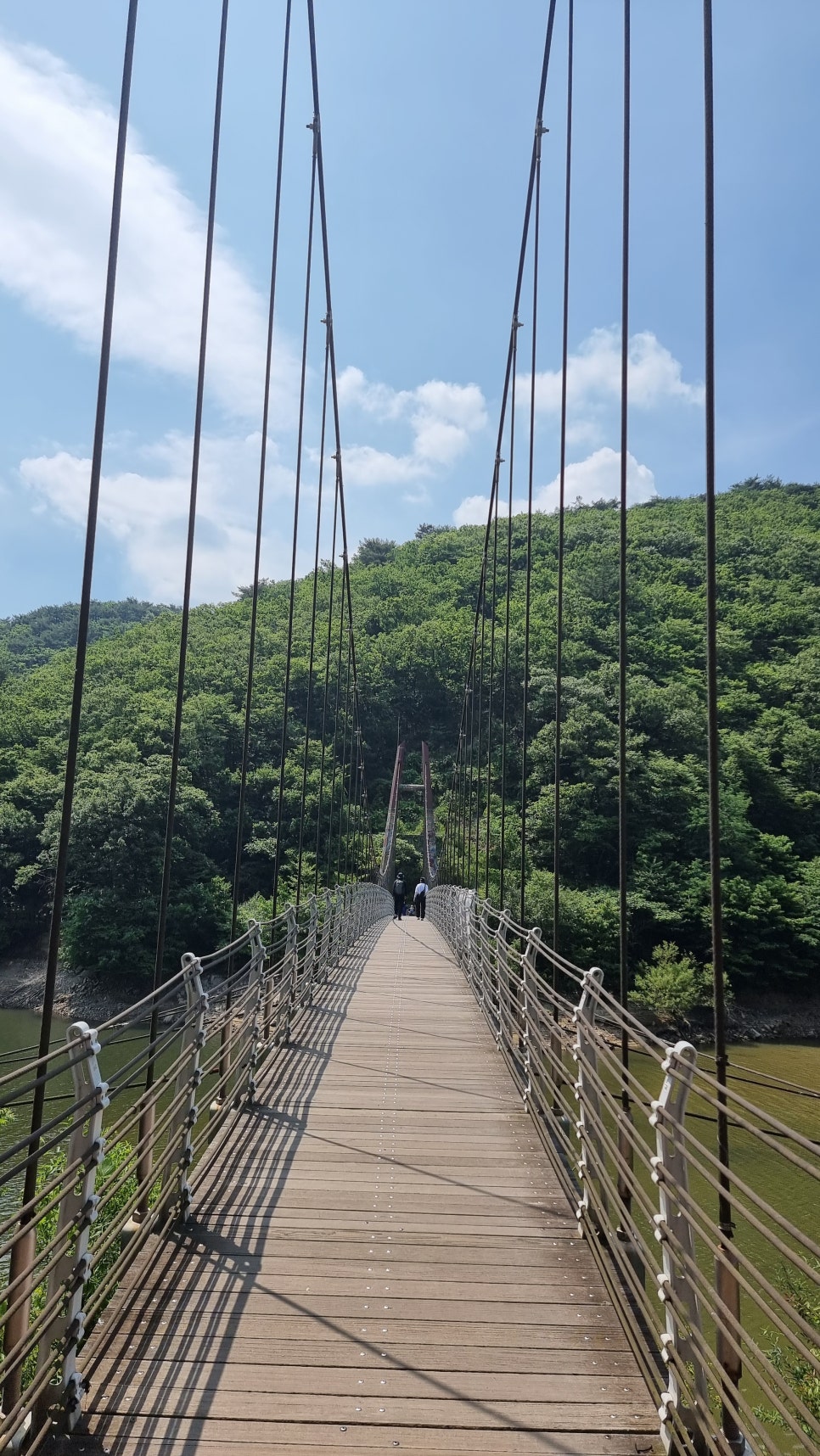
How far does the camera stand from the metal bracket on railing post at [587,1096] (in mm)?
3020

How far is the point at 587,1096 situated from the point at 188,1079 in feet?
4.96

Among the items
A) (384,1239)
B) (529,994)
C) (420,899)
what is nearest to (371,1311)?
(384,1239)

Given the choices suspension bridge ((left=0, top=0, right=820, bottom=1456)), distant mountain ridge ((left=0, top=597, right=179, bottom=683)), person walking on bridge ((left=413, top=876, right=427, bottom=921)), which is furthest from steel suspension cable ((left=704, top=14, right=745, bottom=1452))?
distant mountain ridge ((left=0, top=597, right=179, bottom=683))

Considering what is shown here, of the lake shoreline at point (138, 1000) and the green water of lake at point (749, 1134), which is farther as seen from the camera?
the lake shoreline at point (138, 1000)

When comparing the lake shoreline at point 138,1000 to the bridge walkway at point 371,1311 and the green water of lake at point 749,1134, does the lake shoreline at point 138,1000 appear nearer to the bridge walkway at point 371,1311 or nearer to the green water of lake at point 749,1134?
the green water of lake at point 749,1134

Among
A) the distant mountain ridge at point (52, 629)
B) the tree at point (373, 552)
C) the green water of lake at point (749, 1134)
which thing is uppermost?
the tree at point (373, 552)

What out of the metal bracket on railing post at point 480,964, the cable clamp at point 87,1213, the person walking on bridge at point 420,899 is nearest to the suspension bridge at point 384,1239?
the cable clamp at point 87,1213

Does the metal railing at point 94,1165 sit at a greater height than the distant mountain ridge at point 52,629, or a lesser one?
lesser

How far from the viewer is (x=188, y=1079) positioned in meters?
3.23

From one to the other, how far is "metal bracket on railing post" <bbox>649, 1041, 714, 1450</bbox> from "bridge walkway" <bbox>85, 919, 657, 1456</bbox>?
0.15m

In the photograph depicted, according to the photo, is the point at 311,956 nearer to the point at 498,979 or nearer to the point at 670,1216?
the point at 498,979

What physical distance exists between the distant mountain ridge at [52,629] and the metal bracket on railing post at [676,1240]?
1652 inches

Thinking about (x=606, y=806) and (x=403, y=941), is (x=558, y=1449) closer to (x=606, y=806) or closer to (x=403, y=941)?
(x=403, y=941)

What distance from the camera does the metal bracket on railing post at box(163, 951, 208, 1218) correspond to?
10.1ft
